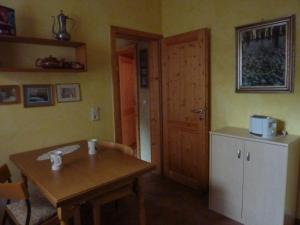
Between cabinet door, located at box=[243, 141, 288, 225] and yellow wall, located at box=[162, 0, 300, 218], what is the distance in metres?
0.42

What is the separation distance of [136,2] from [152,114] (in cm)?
154

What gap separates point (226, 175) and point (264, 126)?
0.62 metres

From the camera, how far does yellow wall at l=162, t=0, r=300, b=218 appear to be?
7.39 feet

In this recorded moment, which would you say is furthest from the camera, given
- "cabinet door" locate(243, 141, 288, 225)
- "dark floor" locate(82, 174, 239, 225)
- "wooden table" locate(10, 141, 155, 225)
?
"dark floor" locate(82, 174, 239, 225)

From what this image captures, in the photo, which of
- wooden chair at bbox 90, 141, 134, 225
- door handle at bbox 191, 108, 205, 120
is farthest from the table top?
door handle at bbox 191, 108, 205, 120

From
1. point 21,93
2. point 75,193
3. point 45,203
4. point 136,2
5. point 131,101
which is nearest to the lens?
point 75,193

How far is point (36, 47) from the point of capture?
2330 millimetres

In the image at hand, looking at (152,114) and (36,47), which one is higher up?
(36,47)

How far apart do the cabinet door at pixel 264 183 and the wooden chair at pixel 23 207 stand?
67.0 inches

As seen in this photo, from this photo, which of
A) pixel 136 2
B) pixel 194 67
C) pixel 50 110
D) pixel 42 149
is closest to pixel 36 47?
pixel 50 110

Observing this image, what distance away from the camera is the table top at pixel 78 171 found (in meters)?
1.47

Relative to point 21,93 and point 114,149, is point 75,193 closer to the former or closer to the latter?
point 114,149

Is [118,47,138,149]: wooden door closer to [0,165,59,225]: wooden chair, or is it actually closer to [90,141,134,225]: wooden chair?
[90,141,134,225]: wooden chair

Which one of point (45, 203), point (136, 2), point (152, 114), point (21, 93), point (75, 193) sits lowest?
point (45, 203)
